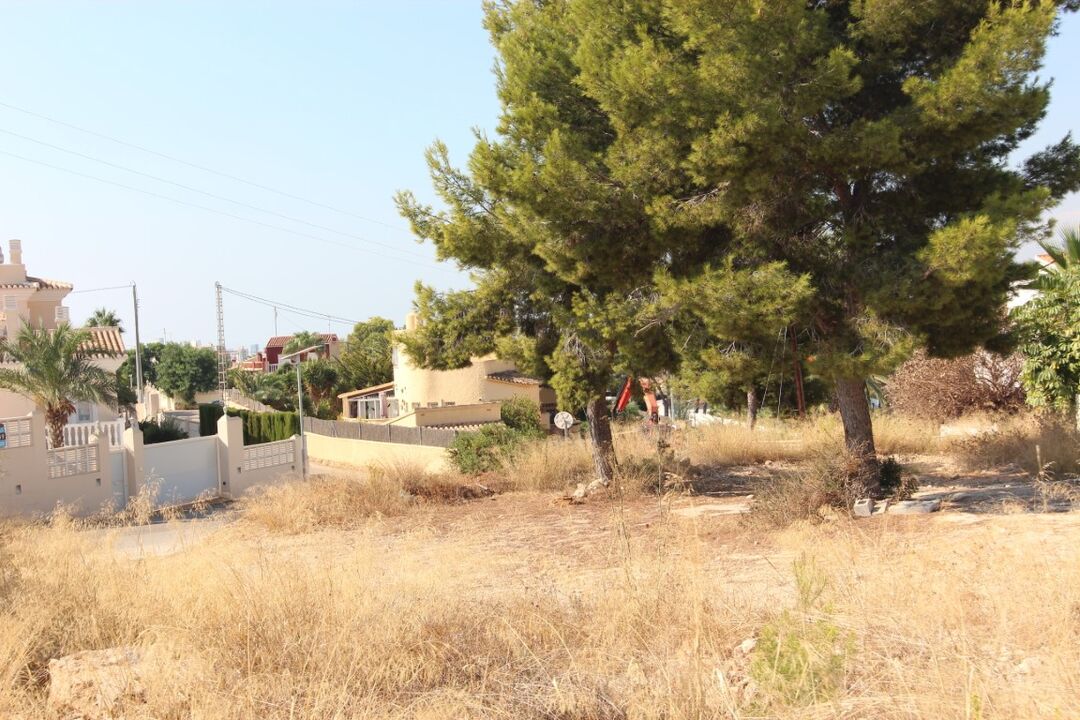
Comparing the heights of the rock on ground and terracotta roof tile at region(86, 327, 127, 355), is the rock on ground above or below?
below

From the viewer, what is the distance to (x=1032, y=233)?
995 centimetres

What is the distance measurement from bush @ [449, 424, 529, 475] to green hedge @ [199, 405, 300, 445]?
1817 centimetres

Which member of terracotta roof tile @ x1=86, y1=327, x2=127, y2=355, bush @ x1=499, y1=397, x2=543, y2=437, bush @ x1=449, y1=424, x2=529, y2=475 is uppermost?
terracotta roof tile @ x1=86, y1=327, x2=127, y2=355

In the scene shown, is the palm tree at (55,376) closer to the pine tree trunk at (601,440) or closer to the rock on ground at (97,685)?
the pine tree trunk at (601,440)

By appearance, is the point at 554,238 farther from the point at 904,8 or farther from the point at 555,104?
the point at 904,8

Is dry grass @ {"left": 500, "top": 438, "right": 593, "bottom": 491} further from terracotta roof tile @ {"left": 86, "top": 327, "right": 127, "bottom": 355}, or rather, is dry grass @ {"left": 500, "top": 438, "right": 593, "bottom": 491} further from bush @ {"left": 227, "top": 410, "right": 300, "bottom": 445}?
terracotta roof tile @ {"left": 86, "top": 327, "right": 127, "bottom": 355}

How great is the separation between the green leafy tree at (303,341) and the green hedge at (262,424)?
1833 inches

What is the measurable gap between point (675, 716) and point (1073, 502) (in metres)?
8.34

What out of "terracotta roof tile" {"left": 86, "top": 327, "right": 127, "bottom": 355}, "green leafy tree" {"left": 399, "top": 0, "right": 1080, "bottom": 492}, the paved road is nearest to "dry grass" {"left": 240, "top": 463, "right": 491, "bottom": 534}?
the paved road

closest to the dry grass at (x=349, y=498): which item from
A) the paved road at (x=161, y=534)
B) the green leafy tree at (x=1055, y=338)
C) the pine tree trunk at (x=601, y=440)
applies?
the paved road at (x=161, y=534)

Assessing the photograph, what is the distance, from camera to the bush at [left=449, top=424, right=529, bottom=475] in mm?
19656

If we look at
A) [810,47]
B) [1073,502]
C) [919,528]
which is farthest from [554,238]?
[1073,502]

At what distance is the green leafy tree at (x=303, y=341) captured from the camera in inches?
3393

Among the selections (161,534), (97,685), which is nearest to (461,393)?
(161,534)
